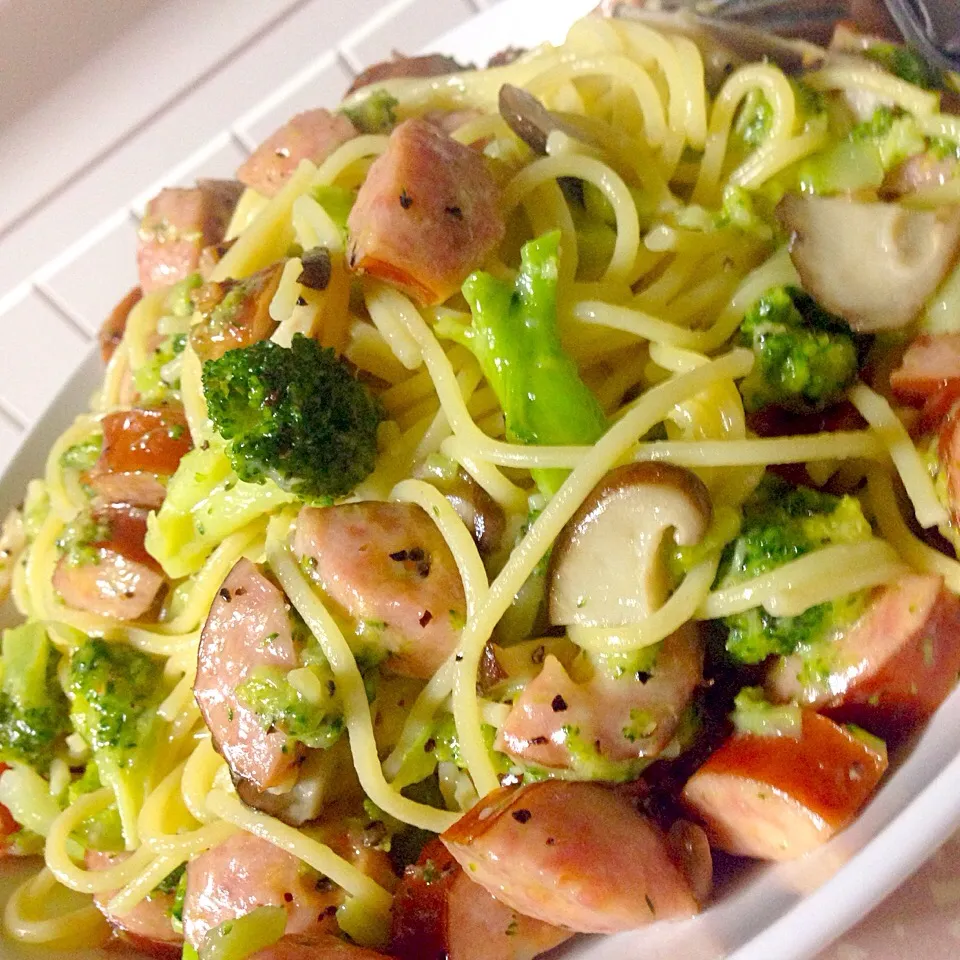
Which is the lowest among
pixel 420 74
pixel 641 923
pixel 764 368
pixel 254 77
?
pixel 641 923

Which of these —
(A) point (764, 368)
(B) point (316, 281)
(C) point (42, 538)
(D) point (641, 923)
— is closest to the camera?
(D) point (641, 923)

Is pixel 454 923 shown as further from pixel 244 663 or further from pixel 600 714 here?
pixel 244 663

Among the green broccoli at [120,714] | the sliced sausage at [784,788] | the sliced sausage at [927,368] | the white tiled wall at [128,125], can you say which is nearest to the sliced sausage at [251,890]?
the green broccoli at [120,714]

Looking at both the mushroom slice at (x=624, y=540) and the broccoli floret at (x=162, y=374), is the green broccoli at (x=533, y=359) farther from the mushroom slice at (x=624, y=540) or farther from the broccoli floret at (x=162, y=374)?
the broccoli floret at (x=162, y=374)

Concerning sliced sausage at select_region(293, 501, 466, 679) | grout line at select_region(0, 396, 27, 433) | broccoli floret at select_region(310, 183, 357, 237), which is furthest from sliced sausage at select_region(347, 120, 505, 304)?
grout line at select_region(0, 396, 27, 433)

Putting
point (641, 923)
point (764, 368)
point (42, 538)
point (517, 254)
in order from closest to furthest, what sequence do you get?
point (641, 923) < point (764, 368) < point (517, 254) < point (42, 538)

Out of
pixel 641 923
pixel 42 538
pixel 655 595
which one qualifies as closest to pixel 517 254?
pixel 655 595

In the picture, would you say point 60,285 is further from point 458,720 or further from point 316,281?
point 458,720

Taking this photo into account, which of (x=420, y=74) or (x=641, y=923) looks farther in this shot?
(x=420, y=74)

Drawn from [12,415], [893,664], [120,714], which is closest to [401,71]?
[120,714]

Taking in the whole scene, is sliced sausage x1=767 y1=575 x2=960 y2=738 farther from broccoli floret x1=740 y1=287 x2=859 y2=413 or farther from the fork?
the fork
